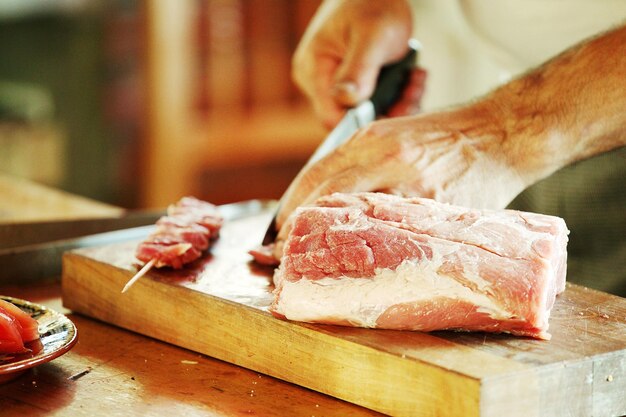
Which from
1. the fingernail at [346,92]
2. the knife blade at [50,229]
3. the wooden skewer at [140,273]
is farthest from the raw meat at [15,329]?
the fingernail at [346,92]

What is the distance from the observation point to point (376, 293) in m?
1.62

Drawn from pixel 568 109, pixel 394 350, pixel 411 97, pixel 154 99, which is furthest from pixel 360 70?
pixel 154 99

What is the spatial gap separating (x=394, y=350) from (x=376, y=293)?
133 millimetres

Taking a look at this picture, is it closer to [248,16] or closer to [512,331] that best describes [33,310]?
[512,331]

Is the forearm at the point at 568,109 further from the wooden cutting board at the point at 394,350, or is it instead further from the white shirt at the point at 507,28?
the white shirt at the point at 507,28

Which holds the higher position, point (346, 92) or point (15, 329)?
point (346, 92)

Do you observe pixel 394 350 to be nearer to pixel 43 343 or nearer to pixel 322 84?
pixel 43 343

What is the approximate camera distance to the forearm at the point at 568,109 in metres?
2.02

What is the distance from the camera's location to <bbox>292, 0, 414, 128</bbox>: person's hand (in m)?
2.76

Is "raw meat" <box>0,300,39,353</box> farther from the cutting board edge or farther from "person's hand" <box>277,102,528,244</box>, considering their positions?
"person's hand" <box>277,102,528,244</box>

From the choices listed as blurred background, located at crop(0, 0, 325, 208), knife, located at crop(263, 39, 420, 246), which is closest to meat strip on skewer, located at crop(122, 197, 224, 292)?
knife, located at crop(263, 39, 420, 246)

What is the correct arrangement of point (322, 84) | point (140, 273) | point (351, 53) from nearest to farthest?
point (140, 273), point (351, 53), point (322, 84)

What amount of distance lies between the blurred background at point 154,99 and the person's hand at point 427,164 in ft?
12.9

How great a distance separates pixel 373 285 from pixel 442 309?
137mm
